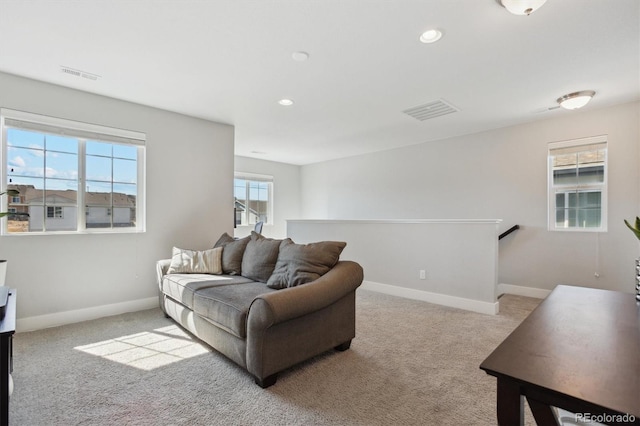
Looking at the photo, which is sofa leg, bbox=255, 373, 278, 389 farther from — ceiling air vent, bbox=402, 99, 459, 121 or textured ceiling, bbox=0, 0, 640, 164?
ceiling air vent, bbox=402, 99, 459, 121

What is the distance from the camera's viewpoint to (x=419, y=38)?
7.55 ft

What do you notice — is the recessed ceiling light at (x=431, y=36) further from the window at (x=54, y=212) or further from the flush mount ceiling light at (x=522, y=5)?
the window at (x=54, y=212)

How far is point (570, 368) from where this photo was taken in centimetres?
86

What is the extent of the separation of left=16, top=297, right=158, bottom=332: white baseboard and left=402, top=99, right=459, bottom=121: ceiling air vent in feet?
13.7

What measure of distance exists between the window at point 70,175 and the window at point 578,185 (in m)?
5.61

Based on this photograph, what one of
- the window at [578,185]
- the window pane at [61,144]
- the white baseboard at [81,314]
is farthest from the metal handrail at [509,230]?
the window pane at [61,144]

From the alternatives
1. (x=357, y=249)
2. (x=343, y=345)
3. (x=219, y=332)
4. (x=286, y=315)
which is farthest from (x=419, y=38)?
(x=357, y=249)

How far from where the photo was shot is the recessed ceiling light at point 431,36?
222 centimetres

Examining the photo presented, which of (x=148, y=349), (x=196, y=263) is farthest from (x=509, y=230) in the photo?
(x=148, y=349)

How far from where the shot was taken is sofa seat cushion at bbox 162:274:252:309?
8.88 feet

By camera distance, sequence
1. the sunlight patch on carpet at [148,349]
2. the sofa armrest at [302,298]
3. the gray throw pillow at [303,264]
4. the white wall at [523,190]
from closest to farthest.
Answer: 1. the sofa armrest at [302,298]
2. the sunlight patch on carpet at [148,349]
3. the gray throw pillow at [303,264]
4. the white wall at [523,190]

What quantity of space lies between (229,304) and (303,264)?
681 millimetres

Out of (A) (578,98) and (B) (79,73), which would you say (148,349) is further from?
(A) (578,98)

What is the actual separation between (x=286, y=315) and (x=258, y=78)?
2.32 meters
